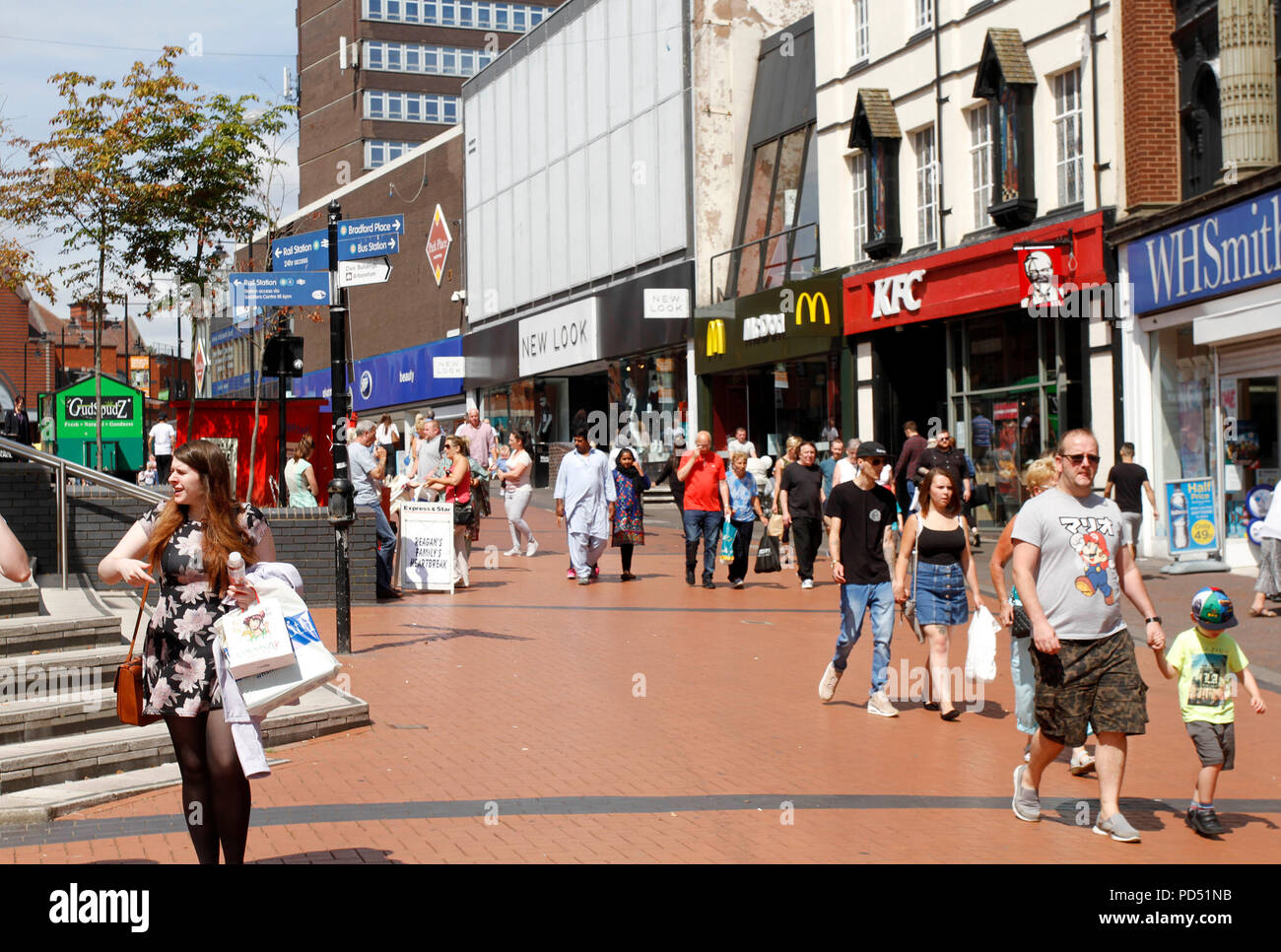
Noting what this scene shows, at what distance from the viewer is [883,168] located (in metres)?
24.2

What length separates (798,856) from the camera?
623 centimetres

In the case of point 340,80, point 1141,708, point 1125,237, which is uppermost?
point 340,80

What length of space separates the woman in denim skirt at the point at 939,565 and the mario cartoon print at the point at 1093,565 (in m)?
2.88

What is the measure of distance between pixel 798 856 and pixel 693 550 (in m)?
11.4

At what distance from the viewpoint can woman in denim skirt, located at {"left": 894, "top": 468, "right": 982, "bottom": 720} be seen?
9758 millimetres

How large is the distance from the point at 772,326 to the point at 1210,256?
11.3m

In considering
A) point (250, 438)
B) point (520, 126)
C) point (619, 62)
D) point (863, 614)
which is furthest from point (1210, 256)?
point (520, 126)

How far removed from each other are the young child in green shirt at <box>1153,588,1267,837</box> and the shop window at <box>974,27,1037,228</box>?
14436 mm

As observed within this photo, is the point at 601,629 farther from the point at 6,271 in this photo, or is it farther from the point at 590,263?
the point at 590,263

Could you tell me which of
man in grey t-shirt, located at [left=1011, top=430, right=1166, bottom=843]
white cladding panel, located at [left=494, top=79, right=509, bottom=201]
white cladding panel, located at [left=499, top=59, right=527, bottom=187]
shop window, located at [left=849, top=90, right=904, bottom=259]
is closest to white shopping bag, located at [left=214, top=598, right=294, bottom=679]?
man in grey t-shirt, located at [left=1011, top=430, right=1166, bottom=843]

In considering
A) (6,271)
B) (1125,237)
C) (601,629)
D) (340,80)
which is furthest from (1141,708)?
(340,80)

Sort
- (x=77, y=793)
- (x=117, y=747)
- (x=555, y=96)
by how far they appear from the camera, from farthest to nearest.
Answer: (x=555, y=96)
(x=117, y=747)
(x=77, y=793)

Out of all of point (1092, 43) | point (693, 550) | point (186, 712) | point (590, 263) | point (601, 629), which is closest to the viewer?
point (186, 712)

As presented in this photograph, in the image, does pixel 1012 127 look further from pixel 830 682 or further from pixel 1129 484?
pixel 830 682
